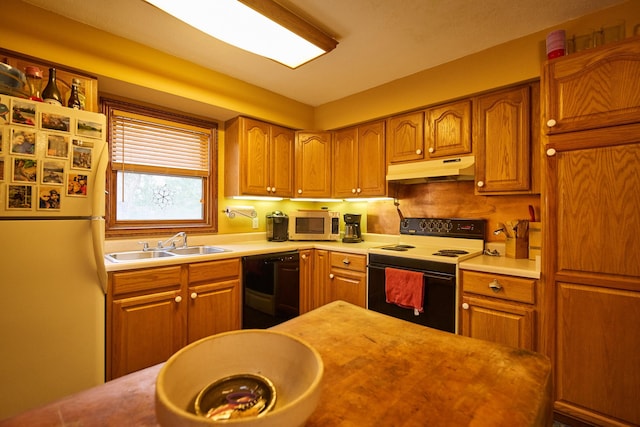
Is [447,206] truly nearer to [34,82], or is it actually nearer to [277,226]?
[277,226]

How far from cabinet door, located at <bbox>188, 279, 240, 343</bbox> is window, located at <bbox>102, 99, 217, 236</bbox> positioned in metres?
0.78

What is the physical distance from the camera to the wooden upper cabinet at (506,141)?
2045 mm

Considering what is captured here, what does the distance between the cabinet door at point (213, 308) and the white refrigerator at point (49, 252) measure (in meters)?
0.59

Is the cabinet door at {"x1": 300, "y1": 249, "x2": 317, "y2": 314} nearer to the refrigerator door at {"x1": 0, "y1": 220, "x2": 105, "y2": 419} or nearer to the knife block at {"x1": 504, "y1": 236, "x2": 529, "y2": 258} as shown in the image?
the refrigerator door at {"x1": 0, "y1": 220, "x2": 105, "y2": 419}

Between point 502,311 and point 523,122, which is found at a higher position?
point 523,122

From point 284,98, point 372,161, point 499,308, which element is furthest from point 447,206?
point 284,98

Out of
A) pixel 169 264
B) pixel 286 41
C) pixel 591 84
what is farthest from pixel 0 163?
pixel 591 84

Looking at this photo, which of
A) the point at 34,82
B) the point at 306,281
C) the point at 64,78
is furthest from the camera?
the point at 306,281

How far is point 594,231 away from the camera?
1519mm

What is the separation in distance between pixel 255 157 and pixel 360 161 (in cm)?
107

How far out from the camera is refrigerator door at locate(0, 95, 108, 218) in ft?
4.35

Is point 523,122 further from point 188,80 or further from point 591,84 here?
point 188,80

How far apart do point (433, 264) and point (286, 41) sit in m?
1.80

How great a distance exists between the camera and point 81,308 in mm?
1514
